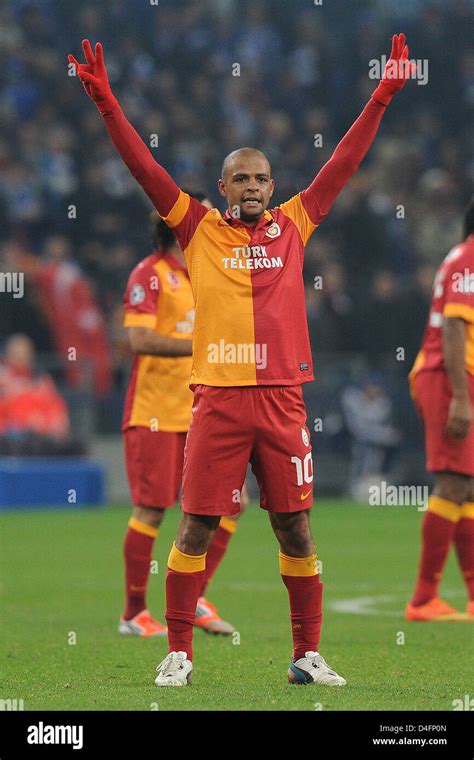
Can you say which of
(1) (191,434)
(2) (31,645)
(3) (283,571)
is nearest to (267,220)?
(1) (191,434)

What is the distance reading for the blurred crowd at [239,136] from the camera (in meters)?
17.5

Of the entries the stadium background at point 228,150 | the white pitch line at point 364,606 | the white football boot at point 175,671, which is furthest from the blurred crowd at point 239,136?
the white football boot at point 175,671

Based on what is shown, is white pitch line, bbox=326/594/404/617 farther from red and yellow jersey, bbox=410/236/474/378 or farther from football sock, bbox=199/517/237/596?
red and yellow jersey, bbox=410/236/474/378

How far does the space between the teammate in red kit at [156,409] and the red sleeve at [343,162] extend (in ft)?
6.18

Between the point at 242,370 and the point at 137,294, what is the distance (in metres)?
2.24

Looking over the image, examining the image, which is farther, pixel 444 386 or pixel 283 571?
pixel 444 386

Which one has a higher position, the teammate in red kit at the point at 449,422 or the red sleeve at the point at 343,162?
the red sleeve at the point at 343,162

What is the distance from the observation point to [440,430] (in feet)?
27.6

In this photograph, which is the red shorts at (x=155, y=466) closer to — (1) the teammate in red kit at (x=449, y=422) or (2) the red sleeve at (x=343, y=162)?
(1) the teammate in red kit at (x=449, y=422)

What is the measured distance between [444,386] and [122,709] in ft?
12.5

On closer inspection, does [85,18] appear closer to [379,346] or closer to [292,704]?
[379,346]
